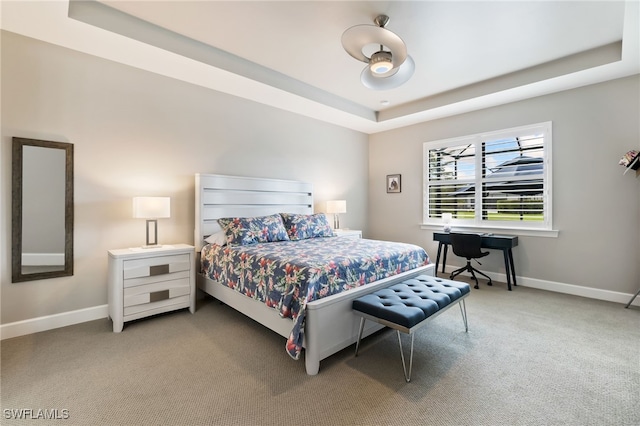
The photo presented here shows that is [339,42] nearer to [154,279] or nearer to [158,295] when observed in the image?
[154,279]

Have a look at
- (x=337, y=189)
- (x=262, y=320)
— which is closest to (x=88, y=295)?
(x=262, y=320)

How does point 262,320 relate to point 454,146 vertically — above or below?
below

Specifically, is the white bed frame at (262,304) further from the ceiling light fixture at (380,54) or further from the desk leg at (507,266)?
the ceiling light fixture at (380,54)

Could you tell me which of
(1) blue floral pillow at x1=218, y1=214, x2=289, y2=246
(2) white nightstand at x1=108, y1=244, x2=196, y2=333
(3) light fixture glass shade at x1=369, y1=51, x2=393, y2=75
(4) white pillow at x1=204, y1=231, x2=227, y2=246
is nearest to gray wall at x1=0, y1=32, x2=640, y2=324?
(4) white pillow at x1=204, y1=231, x2=227, y2=246

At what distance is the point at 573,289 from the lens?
374 centimetres

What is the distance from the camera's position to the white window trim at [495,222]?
391 centimetres

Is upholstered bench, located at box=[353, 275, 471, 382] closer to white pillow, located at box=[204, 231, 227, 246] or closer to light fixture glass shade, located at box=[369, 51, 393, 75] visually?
white pillow, located at box=[204, 231, 227, 246]

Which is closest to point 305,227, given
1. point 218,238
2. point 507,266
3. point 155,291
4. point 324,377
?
point 218,238

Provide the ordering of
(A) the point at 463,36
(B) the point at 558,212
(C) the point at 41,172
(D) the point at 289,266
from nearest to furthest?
(D) the point at 289,266 → (C) the point at 41,172 → (A) the point at 463,36 → (B) the point at 558,212

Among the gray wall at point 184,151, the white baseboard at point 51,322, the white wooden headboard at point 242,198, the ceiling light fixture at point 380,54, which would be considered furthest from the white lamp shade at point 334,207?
the white baseboard at point 51,322

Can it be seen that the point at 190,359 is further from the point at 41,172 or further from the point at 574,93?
the point at 574,93

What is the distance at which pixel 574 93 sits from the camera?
371 cm

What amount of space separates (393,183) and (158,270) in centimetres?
429

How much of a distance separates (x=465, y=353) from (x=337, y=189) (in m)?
3.63
